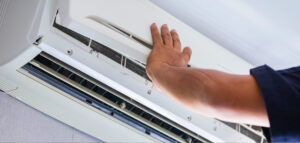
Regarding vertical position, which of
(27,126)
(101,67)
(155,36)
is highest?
(155,36)

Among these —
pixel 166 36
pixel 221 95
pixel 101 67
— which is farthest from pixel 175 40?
pixel 221 95

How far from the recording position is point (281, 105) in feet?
1.92

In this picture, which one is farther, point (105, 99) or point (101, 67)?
point (105, 99)

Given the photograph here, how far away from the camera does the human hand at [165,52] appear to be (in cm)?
92

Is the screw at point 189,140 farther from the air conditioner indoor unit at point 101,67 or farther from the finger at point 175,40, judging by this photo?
the finger at point 175,40

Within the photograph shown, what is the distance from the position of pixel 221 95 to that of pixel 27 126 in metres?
0.70

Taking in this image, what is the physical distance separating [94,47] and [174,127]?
1.22 ft

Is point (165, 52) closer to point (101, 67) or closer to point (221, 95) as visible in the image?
point (101, 67)

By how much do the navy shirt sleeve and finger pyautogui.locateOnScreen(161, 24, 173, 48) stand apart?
0.42m

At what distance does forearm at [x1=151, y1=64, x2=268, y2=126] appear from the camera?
622 mm

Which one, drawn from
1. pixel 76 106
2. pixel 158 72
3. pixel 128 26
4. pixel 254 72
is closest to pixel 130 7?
pixel 128 26

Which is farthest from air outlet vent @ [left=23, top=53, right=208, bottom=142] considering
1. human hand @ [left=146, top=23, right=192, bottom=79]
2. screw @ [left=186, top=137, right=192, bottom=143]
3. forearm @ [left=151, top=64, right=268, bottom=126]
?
forearm @ [left=151, top=64, right=268, bottom=126]

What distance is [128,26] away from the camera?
3.08 feet

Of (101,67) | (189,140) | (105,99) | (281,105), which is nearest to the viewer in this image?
(281,105)
